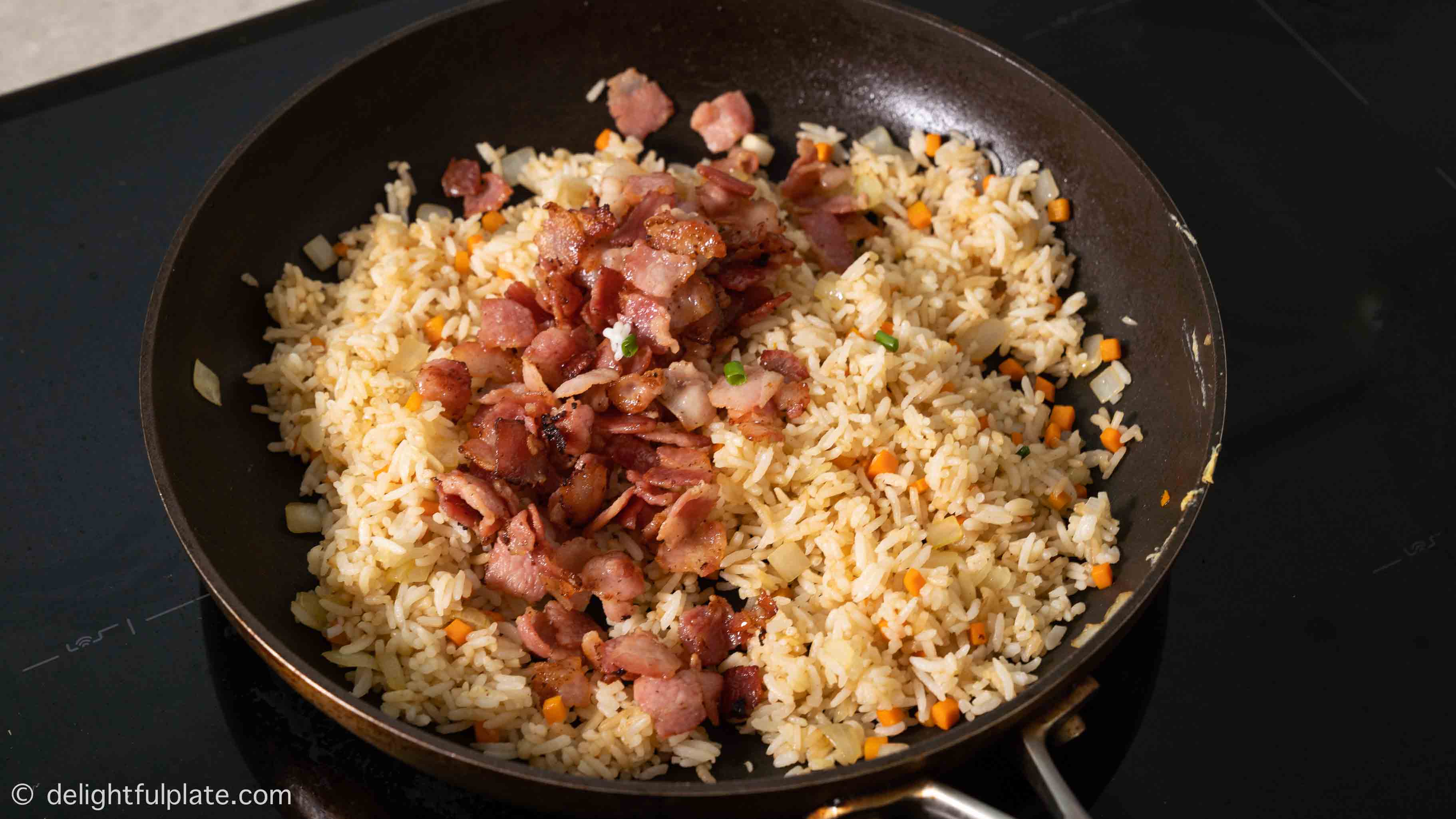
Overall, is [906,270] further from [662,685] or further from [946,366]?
[662,685]

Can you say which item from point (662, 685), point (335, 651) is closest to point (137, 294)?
point (335, 651)

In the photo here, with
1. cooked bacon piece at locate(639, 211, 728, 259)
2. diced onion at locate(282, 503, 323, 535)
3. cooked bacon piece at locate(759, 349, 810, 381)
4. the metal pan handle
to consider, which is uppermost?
cooked bacon piece at locate(639, 211, 728, 259)

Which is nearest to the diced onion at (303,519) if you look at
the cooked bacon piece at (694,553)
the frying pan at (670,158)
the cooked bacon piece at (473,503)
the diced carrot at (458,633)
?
the frying pan at (670,158)

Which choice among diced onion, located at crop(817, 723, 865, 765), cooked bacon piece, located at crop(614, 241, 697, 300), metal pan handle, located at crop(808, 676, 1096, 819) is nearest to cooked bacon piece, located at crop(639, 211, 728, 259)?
cooked bacon piece, located at crop(614, 241, 697, 300)

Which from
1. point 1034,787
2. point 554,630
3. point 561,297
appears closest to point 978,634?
point 1034,787

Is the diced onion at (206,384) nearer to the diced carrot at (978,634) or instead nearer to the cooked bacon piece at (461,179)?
the cooked bacon piece at (461,179)

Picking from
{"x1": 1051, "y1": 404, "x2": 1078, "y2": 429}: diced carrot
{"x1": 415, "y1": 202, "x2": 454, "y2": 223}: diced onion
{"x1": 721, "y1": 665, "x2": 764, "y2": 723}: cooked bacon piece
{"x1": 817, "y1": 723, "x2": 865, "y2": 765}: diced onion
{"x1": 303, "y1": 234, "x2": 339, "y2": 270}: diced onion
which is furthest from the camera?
{"x1": 415, "y1": 202, "x2": 454, "y2": 223}: diced onion

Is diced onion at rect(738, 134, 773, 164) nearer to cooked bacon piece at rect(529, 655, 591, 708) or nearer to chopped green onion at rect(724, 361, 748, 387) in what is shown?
chopped green onion at rect(724, 361, 748, 387)

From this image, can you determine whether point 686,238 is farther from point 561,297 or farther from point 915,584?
point 915,584
